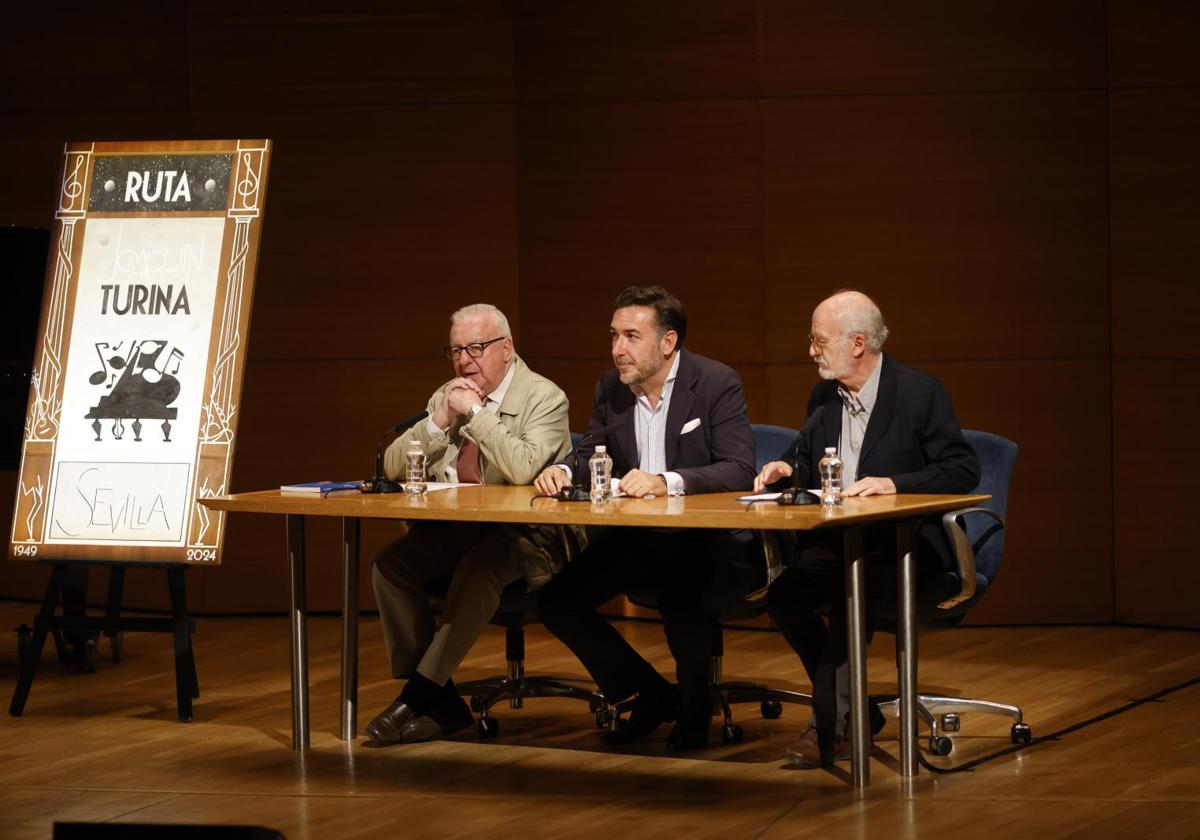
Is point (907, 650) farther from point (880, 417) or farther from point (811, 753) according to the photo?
point (880, 417)

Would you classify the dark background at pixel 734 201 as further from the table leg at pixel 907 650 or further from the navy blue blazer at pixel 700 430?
the table leg at pixel 907 650

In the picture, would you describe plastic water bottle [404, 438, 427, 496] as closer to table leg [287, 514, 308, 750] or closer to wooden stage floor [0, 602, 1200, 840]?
table leg [287, 514, 308, 750]

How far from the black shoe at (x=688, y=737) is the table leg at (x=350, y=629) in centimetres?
94

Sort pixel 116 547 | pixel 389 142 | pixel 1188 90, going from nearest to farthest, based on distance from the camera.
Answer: pixel 116 547, pixel 1188 90, pixel 389 142

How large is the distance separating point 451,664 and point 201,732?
2.85 ft

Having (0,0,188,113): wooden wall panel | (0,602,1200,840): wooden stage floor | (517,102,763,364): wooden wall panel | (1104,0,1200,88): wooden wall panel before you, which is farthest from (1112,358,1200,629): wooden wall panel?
(0,0,188,113): wooden wall panel

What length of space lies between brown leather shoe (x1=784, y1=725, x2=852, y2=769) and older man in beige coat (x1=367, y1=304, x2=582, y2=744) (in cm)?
89

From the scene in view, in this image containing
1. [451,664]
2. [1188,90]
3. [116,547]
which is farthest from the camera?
[1188,90]

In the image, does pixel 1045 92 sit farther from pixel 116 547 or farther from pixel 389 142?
pixel 116 547

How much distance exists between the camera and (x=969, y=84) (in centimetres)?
696

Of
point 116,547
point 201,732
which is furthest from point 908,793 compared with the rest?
point 116,547

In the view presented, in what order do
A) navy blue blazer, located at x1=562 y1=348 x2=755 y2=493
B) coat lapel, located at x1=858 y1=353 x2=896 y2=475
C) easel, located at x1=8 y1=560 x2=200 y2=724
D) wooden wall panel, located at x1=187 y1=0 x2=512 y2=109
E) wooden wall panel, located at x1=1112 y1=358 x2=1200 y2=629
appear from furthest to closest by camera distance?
wooden wall panel, located at x1=187 y1=0 x2=512 y2=109 < wooden wall panel, located at x1=1112 y1=358 x2=1200 y2=629 < easel, located at x1=8 y1=560 x2=200 y2=724 < navy blue blazer, located at x1=562 y1=348 x2=755 y2=493 < coat lapel, located at x1=858 y1=353 x2=896 y2=475

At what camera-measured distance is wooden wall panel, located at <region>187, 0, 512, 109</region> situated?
7551mm

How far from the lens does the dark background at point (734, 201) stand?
6938 millimetres
